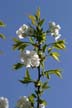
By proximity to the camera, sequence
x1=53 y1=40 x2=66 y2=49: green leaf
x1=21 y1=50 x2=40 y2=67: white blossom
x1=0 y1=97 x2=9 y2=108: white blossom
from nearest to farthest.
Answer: x1=0 y1=97 x2=9 y2=108: white blossom < x1=21 y1=50 x2=40 y2=67: white blossom < x1=53 y1=40 x2=66 y2=49: green leaf

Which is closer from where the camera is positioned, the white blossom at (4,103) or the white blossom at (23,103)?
the white blossom at (4,103)

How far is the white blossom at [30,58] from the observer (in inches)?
244

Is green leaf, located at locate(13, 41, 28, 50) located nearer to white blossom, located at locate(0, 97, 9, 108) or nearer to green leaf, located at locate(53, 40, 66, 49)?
green leaf, located at locate(53, 40, 66, 49)

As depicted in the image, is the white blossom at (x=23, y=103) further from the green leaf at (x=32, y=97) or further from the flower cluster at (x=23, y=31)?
the flower cluster at (x=23, y=31)

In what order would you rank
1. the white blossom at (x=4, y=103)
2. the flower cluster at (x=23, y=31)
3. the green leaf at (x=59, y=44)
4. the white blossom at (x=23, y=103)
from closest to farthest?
the white blossom at (x=4, y=103) → the white blossom at (x=23, y=103) → the flower cluster at (x=23, y=31) → the green leaf at (x=59, y=44)

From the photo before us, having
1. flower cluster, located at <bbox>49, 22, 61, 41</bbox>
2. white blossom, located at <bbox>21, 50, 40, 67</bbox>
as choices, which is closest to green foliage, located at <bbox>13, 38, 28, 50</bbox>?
flower cluster, located at <bbox>49, 22, 61, 41</bbox>

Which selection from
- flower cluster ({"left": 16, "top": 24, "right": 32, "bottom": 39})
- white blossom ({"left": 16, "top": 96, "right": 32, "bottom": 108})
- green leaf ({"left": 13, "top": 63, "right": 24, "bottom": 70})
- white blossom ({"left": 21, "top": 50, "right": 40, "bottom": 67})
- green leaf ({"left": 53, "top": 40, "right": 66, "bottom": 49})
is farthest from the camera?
green leaf ({"left": 53, "top": 40, "right": 66, "bottom": 49})

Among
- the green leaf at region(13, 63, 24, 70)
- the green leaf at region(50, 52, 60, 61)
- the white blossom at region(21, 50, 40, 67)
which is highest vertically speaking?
the green leaf at region(50, 52, 60, 61)

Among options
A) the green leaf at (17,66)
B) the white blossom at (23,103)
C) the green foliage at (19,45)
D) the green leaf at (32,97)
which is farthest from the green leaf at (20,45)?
the white blossom at (23,103)

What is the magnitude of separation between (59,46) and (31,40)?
56cm

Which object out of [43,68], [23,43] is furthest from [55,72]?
[23,43]

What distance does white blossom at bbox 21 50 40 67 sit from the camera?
6.20m

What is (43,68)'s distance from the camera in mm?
6746

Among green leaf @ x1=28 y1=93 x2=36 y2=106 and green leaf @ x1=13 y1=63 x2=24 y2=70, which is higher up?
green leaf @ x1=13 y1=63 x2=24 y2=70
